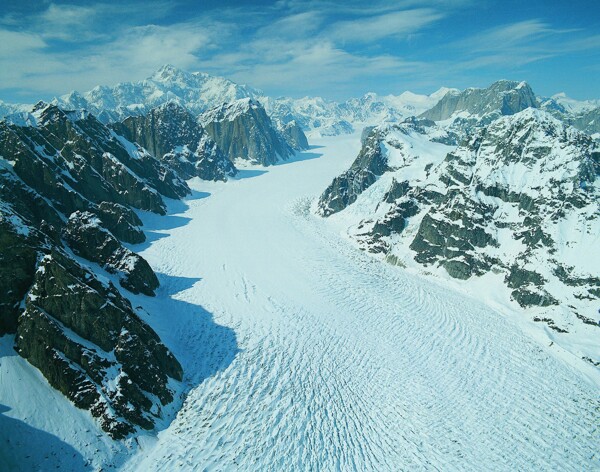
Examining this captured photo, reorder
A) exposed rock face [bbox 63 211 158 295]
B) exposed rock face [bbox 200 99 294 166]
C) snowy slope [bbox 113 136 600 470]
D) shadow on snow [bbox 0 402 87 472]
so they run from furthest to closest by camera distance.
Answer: exposed rock face [bbox 200 99 294 166] → exposed rock face [bbox 63 211 158 295] → snowy slope [bbox 113 136 600 470] → shadow on snow [bbox 0 402 87 472]

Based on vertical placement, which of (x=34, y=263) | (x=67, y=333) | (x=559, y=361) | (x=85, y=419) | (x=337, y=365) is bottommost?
(x=559, y=361)

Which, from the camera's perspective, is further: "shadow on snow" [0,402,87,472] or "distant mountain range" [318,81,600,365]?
"distant mountain range" [318,81,600,365]

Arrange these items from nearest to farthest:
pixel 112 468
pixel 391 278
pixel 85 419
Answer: pixel 112 468 → pixel 85 419 → pixel 391 278

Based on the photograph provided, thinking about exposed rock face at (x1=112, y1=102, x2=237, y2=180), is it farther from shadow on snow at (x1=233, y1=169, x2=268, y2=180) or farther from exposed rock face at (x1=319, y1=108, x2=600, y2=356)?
exposed rock face at (x1=319, y1=108, x2=600, y2=356)

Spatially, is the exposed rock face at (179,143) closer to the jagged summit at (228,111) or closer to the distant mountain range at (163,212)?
the distant mountain range at (163,212)

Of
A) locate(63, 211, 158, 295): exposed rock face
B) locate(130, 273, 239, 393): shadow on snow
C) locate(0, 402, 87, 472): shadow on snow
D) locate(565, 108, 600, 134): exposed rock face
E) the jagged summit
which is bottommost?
locate(565, 108, 600, 134): exposed rock face

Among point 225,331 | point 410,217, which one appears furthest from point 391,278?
point 225,331

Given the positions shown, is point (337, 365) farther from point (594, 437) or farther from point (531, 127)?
point (531, 127)

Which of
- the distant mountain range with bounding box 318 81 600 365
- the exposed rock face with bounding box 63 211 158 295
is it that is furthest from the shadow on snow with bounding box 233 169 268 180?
the exposed rock face with bounding box 63 211 158 295
